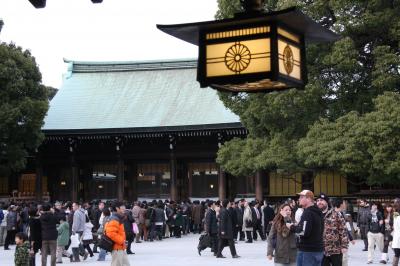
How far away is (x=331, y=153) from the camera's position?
19969mm

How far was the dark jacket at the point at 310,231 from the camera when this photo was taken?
339 inches

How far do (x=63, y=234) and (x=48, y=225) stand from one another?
8.37 ft

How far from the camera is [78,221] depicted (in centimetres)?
1712

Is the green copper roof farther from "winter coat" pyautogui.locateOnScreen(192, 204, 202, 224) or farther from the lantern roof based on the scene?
the lantern roof

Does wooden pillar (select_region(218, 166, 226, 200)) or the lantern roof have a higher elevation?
the lantern roof

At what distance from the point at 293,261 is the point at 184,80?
27.0m

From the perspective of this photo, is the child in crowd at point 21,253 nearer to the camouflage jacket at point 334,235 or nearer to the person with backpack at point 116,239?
the person with backpack at point 116,239

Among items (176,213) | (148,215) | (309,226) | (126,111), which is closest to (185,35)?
(309,226)

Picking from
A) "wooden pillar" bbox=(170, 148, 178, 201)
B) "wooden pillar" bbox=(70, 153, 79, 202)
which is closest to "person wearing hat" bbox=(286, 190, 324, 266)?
"wooden pillar" bbox=(170, 148, 178, 201)

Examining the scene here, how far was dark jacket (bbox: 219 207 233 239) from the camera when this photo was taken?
1752 centimetres

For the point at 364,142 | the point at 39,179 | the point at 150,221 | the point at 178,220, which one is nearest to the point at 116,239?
the point at 364,142

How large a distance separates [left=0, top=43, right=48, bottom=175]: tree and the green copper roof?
433 centimetres

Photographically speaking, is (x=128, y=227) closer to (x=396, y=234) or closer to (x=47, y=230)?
(x=47, y=230)

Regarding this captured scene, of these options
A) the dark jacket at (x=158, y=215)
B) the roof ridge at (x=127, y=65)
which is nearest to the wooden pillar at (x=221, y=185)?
the dark jacket at (x=158, y=215)
